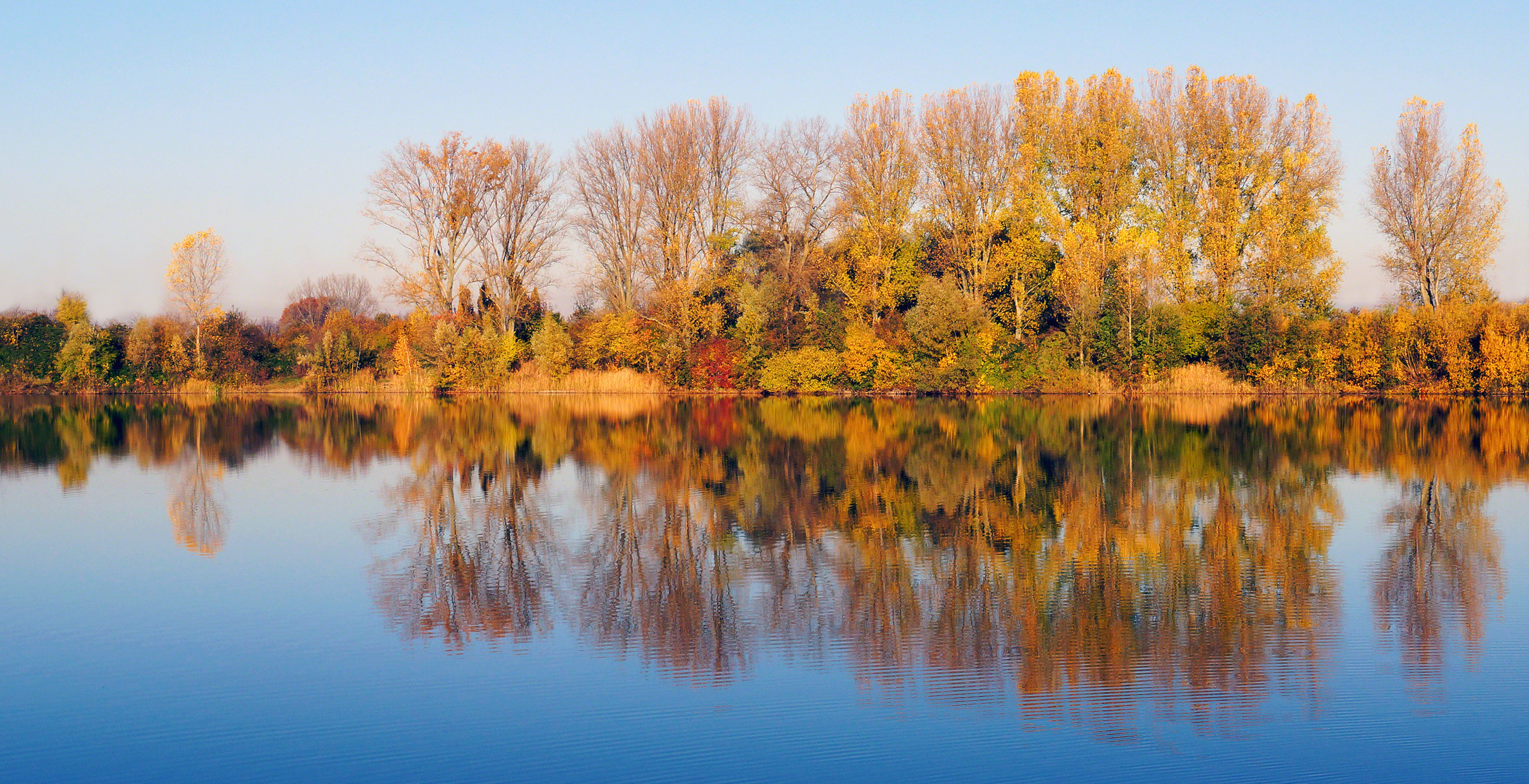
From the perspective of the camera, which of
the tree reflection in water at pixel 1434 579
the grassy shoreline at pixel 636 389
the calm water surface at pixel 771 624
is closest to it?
the calm water surface at pixel 771 624

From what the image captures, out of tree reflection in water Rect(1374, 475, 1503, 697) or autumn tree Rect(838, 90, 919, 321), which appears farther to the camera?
autumn tree Rect(838, 90, 919, 321)

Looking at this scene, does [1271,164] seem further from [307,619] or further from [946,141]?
[307,619]

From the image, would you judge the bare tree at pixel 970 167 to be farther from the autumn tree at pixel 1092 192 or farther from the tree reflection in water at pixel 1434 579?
the tree reflection in water at pixel 1434 579

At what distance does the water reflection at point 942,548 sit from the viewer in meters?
5.39

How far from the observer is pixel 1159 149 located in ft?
119

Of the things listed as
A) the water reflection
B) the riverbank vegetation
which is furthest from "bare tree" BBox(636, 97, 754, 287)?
the water reflection

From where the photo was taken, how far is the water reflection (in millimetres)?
5395

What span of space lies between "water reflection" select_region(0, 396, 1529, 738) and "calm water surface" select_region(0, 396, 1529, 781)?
0.13ft

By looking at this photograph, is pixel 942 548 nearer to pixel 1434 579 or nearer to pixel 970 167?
pixel 1434 579

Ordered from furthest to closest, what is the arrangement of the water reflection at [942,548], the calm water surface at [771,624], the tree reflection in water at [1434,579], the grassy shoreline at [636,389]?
the grassy shoreline at [636,389] < the tree reflection in water at [1434,579] < the water reflection at [942,548] < the calm water surface at [771,624]

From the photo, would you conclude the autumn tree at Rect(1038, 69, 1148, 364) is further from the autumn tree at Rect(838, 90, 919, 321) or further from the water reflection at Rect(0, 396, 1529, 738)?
the water reflection at Rect(0, 396, 1529, 738)

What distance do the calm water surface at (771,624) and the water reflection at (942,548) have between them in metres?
0.04

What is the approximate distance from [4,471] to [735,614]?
13061mm

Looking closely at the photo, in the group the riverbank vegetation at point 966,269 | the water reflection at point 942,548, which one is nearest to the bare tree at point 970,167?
the riverbank vegetation at point 966,269
